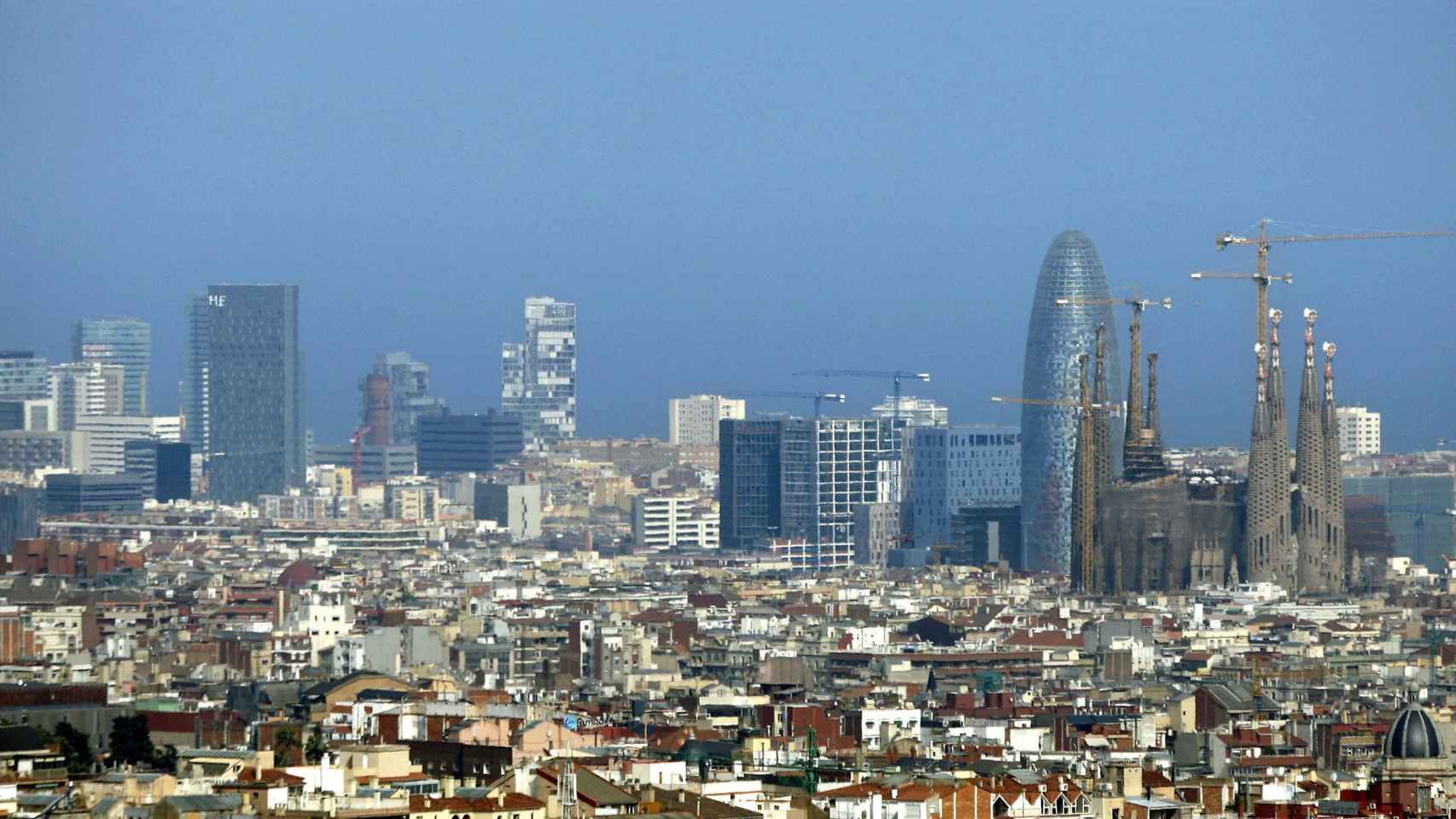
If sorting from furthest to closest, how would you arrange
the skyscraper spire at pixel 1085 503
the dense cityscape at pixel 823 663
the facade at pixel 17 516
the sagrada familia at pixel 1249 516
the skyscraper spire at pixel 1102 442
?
1. the facade at pixel 17 516
2. the skyscraper spire at pixel 1102 442
3. the skyscraper spire at pixel 1085 503
4. the sagrada familia at pixel 1249 516
5. the dense cityscape at pixel 823 663

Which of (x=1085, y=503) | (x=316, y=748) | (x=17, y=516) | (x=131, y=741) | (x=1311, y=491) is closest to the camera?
(x=316, y=748)

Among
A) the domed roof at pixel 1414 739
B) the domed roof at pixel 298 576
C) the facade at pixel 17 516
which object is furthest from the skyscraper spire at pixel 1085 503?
the domed roof at pixel 1414 739

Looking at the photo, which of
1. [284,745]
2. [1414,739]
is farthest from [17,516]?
[1414,739]

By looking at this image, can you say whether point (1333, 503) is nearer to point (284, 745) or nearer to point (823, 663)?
point (823, 663)

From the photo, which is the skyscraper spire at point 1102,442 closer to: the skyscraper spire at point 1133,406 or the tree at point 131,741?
the skyscraper spire at point 1133,406

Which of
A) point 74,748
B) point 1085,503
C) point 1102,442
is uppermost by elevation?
point 1102,442

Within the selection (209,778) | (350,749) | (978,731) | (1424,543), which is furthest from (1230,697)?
(1424,543)
